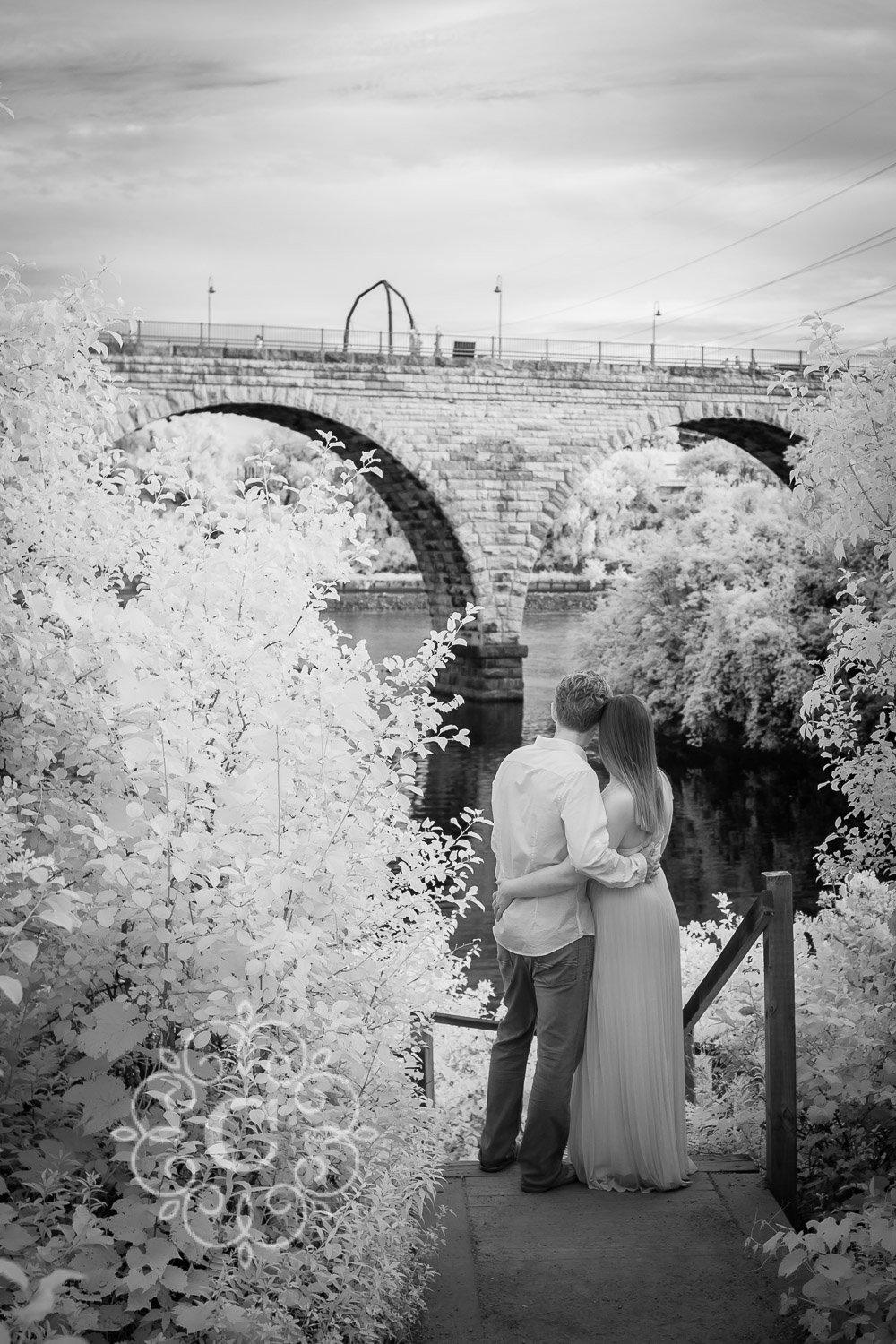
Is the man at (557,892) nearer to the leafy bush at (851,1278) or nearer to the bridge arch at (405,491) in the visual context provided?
the leafy bush at (851,1278)

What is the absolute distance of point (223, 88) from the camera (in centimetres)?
1338

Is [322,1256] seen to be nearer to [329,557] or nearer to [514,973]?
[514,973]

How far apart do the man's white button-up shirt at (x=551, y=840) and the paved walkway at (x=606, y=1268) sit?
0.62 m

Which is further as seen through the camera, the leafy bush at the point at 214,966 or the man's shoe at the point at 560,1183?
the man's shoe at the point at 560,1183

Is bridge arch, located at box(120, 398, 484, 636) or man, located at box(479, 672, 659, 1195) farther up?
bridge arch, located at box(120, 398, 484, 636)

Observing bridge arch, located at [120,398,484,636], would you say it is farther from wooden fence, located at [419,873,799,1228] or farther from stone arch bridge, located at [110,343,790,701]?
wooden fence, located at [419,873,799,1228]

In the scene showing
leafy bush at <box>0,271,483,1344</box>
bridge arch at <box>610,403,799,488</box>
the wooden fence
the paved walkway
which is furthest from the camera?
bridge arch at <box>610,403,799,488</box>

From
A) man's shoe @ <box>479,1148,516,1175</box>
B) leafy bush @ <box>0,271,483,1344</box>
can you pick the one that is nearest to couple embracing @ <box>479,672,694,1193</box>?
man's shoe @ <box>479,1148,516,1175</box>

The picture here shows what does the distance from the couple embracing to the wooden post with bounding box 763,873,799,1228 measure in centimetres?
23

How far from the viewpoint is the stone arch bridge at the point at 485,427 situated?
66.3ft

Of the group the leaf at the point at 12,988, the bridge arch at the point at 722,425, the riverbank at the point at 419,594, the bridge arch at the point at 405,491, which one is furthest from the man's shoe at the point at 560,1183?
the riverbank at the point at 419,594

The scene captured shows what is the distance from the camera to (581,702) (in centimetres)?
318

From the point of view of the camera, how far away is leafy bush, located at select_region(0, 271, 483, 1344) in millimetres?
1972

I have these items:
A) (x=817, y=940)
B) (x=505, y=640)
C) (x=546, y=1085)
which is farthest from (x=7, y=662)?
(x=505, y=640)
